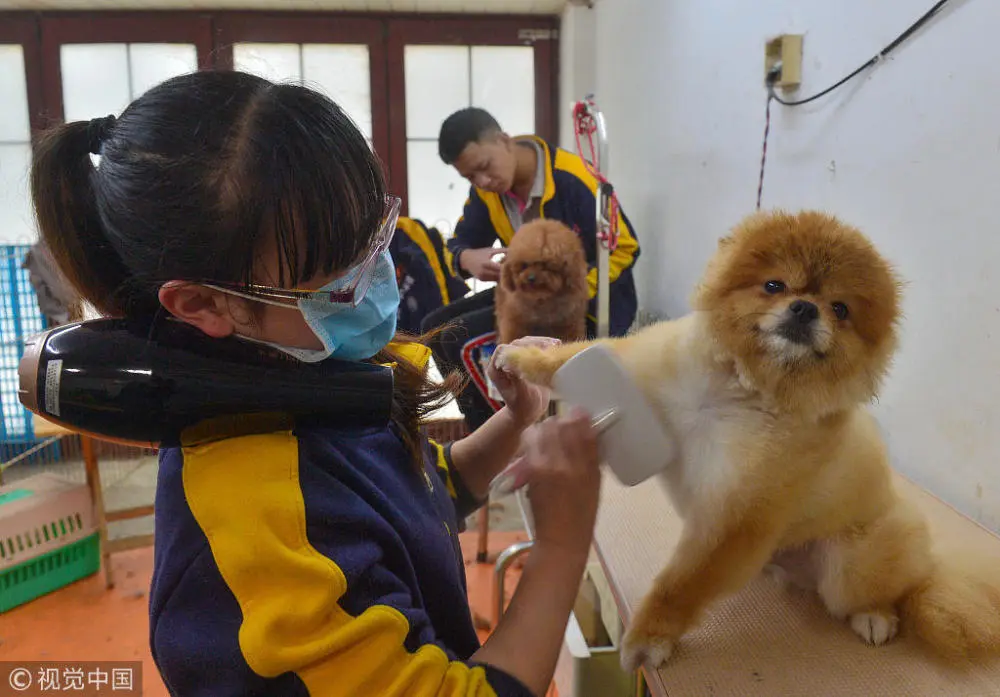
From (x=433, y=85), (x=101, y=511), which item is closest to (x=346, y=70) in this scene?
(x=433, y=85)

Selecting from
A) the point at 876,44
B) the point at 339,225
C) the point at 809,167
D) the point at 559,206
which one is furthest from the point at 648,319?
the point at 339,225

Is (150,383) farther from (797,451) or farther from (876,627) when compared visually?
(876,627)

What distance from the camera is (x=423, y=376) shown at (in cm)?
88

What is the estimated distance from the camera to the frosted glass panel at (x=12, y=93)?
332 cm

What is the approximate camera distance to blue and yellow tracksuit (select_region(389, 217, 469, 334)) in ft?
8.10

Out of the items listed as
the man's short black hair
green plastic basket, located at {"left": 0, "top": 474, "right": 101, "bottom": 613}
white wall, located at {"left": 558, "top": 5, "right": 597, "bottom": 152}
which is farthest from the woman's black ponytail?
white wall, located at {"left": 558, "top": 5, "right": 597, "bottom": 152}

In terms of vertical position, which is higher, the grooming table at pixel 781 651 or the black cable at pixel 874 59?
the black cable at pixel 874 59

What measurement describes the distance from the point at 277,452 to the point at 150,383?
0.12 metres

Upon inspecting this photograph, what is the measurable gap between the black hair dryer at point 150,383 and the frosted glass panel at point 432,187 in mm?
3037

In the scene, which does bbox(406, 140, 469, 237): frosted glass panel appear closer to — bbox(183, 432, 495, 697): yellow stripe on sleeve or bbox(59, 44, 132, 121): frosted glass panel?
bbox(59, 44, 132, 121): frosted glass panel

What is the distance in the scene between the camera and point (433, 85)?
141 inches

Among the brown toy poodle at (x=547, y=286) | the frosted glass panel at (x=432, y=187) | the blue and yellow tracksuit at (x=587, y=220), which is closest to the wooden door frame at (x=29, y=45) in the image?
the frosted glass panel at (x=432, y=187)

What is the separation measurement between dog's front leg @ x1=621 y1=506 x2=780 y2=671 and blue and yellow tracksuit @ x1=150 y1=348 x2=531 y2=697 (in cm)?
26

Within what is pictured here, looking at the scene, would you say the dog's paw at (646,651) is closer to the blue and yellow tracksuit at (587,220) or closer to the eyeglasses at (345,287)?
Answer: the eyeglasses at (345,287)
